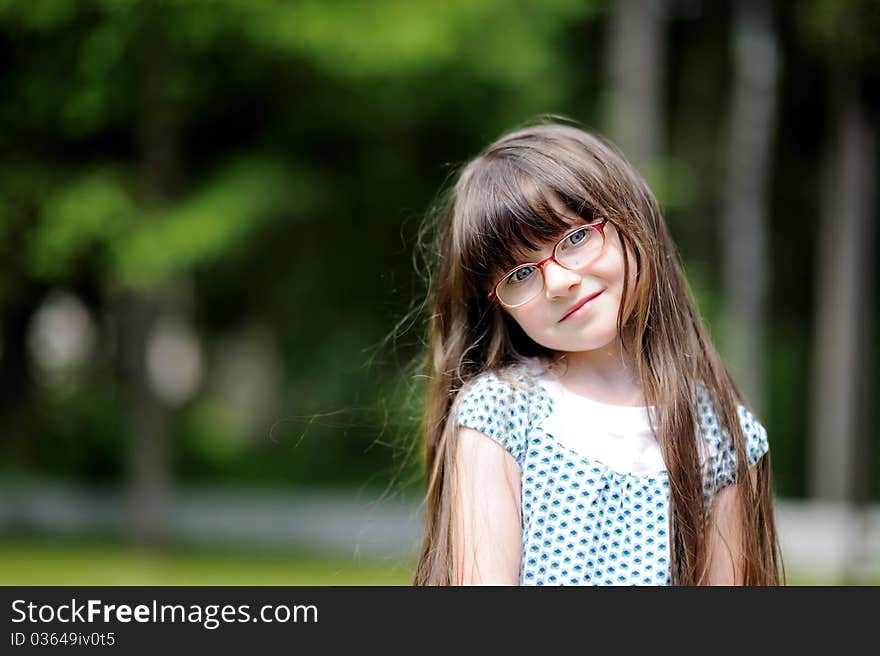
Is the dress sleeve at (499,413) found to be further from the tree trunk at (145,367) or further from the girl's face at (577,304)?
the tree trunk at (145,367)

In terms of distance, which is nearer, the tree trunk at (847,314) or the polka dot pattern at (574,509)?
the polka dot pattern at (574,509)

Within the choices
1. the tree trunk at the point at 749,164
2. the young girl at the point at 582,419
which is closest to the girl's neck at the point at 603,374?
the young girl at the point at 582,419

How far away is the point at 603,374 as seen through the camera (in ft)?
6.09

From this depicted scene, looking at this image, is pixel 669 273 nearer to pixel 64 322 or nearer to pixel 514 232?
pixel 514 232

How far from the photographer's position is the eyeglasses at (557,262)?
1737 millimetres

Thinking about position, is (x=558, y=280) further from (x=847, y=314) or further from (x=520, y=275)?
(x=847, y=314)

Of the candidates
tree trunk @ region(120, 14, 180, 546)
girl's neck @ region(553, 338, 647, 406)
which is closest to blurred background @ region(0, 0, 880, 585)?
tree trunk @ region(120, 14, 180, 546)

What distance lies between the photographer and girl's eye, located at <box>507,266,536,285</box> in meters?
1.75

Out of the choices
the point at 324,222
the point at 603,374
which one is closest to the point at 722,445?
the point at 603,374

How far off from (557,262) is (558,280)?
0.04 meters

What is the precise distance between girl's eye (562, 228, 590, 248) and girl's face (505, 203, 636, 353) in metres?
0.02

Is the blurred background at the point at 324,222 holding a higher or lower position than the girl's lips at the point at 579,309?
higher

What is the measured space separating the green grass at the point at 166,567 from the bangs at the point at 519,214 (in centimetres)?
565
